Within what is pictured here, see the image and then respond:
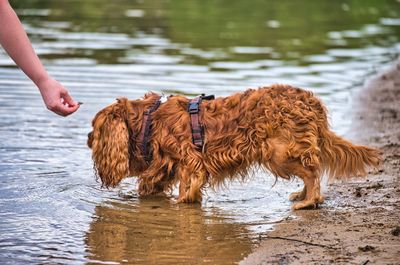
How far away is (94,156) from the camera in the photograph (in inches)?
312

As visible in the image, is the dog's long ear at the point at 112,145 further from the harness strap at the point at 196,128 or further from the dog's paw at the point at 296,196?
the dog's paw at the point at 296,196

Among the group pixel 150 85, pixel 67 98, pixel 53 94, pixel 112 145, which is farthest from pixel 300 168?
pixel 150 85

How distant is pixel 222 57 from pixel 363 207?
30.7ft

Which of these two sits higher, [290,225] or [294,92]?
[294,92]

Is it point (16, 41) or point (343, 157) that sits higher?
point (16, 41)

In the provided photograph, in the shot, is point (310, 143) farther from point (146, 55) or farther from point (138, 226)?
point (146, 55)

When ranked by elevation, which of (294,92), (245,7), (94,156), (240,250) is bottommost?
(240,250)

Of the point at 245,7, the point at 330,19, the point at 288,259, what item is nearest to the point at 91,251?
the point at 288,259

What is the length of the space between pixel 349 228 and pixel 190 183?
158 cm

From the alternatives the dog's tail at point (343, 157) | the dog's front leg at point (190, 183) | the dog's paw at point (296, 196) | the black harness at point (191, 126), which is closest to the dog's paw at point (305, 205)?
the dog's paw at point (296, 196)

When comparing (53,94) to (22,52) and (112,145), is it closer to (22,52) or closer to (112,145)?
(22,52)

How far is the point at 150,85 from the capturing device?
13.3 metres

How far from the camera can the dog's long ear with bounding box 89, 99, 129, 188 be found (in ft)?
25.5

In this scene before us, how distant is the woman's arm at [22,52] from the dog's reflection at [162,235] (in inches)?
69.1
